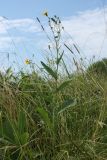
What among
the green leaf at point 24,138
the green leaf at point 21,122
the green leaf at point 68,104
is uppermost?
the green leaf at point 68,104

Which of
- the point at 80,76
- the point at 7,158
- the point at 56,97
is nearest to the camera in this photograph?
the point at 7,158

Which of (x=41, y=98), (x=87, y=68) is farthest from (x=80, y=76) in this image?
(x=41, y=98)

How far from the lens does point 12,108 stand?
2062 millimetres

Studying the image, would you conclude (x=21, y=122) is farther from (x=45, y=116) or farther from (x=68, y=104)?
(x=68, y=104)

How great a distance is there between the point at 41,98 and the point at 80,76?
24.1 inches

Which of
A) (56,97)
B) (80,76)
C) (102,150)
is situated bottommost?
(102,150)

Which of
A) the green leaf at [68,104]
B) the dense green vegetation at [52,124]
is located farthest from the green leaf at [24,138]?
the green leaf at [68,104]

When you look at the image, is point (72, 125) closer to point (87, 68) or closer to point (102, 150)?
point (102, 150)

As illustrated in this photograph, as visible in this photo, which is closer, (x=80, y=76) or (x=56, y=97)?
(x=56, y=97)

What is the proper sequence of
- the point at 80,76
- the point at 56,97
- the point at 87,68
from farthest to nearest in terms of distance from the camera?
the point at 87,68 → the point at 80,76 → the point at 56,97

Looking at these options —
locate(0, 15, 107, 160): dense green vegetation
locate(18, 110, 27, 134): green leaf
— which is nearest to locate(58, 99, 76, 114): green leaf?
locate(0, 15, 107, 160): dense green vegetation

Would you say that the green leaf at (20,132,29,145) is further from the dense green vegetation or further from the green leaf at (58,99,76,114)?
the green leaf at (58,99,76,114)

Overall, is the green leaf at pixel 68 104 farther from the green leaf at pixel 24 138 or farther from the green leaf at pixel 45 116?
the green leaf at pixel 24 138

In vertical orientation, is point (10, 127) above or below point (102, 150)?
above
